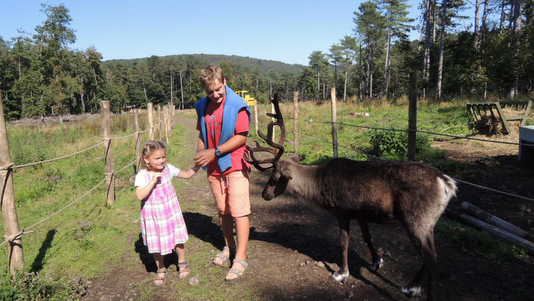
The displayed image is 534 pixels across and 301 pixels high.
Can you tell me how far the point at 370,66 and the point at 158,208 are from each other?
206ft

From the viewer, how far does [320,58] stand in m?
96.9

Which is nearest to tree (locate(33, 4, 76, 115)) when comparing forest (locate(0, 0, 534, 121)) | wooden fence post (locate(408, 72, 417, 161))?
forest (locate(0, 0, 534, 121))

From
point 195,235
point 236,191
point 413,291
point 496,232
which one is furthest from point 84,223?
point 496,232

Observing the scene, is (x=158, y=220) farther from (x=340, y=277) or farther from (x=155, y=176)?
(x=340, y=277)

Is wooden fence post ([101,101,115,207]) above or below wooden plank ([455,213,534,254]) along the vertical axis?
above

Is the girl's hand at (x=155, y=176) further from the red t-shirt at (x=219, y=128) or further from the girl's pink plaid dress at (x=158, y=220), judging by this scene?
the red t-shirt at (x=219, y=128)

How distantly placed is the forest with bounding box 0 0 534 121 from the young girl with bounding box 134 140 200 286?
5.62ft

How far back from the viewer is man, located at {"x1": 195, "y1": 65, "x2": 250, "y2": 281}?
11.6 feet

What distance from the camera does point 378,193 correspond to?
3.53m

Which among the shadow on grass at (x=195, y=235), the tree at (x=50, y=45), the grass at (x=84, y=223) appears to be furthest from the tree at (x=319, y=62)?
the shadow on grass at (x=195, y=235)

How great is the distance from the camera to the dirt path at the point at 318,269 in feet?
11.7

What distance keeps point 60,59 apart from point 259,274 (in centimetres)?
5855

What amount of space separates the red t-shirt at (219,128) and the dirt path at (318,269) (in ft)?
4.78

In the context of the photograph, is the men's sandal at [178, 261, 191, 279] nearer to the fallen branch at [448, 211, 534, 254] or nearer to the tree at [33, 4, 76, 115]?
the fallen branch at [448, 211, 534, 254]
